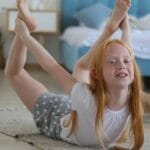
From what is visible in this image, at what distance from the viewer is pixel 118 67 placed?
6.40 ft

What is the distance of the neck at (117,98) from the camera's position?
202 centimetres

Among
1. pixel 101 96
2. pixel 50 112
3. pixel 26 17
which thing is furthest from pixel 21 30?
pixel 101 96

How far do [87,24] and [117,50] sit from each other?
308 cm

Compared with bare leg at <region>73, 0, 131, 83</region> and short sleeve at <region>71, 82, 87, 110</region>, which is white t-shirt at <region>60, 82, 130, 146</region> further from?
bare leg at <region>73, 0, 131, 83</region>

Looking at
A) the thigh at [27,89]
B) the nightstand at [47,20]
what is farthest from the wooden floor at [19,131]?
the nightstand at [47,20]

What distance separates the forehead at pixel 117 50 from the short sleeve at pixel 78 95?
194 mm

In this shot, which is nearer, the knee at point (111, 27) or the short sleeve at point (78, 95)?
the short sleeve at point (78, 95)

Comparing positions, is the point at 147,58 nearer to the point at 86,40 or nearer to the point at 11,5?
the point at 86,40

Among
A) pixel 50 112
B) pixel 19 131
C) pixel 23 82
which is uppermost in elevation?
pixel 23 82

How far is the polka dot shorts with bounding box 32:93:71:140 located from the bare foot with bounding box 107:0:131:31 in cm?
43

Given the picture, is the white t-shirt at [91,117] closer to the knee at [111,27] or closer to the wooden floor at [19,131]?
the wooden floor at [19,131]

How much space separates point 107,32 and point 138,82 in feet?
1.11

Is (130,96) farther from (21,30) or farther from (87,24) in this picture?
(87,24)

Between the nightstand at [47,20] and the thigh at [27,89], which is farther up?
the nightstand at [47,20]
